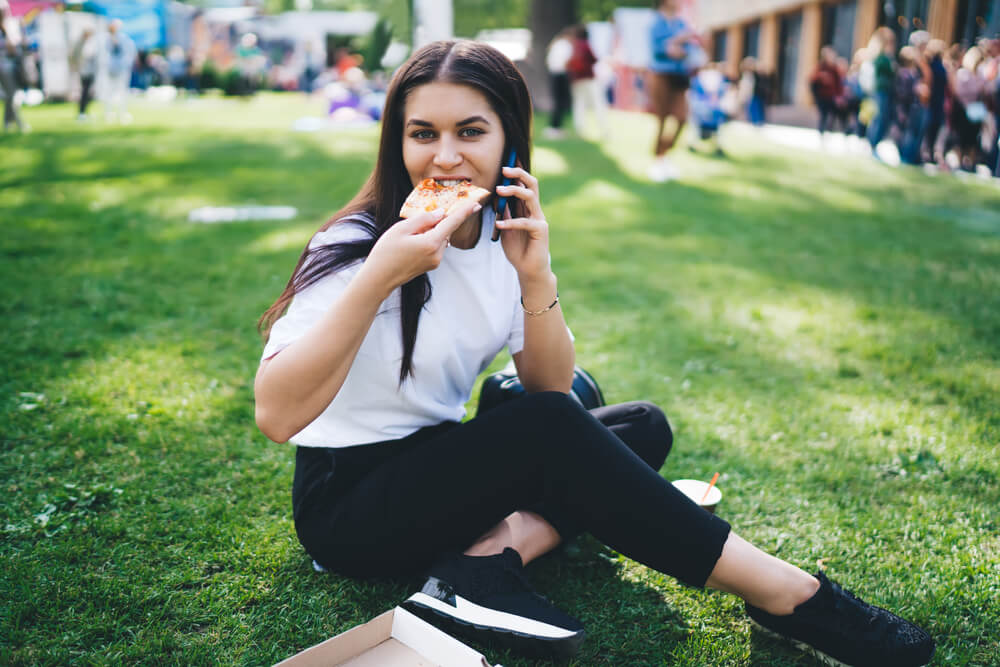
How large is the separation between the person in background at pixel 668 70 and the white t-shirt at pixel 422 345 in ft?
26.9

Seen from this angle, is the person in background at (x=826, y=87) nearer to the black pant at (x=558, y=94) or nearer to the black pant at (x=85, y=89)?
the black pant at (x=558, y=94)

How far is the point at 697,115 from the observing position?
13.3 metres

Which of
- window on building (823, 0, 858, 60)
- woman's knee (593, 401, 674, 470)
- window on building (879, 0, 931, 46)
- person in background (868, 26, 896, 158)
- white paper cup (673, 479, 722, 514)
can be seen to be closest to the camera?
woman's knee (593, 401, 674, 470)

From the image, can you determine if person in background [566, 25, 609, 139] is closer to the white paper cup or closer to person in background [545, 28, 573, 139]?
person in background [545, 28, 573, 139]

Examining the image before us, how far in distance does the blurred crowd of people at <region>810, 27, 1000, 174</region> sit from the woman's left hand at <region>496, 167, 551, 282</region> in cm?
1122

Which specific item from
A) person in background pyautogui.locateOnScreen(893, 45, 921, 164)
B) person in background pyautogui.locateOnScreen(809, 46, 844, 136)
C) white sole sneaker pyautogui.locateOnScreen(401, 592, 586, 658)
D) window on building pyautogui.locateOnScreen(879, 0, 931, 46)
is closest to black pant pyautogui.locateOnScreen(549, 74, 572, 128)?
person in background pyautogui.locateOnScreen(809, 46, 844, 136)

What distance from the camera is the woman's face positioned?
2.01m

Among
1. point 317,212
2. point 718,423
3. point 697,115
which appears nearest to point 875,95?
point 697,115

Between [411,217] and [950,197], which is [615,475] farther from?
[950,197]

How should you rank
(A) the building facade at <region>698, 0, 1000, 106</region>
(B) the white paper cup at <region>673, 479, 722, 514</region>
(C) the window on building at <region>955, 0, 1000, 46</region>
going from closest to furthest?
(B) the white paper cup at <region>673, 479, 722, 514</region> < (C) the window on building at <region>955, 0, 1000, 46</region> < (A) the building facade at <region>698, 0, 1000, 106</region>

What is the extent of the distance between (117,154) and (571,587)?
10.0 m

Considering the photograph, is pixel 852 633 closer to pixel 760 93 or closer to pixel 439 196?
pixel 439 196

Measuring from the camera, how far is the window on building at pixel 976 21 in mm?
15328

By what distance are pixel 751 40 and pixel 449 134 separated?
33.3 meters
